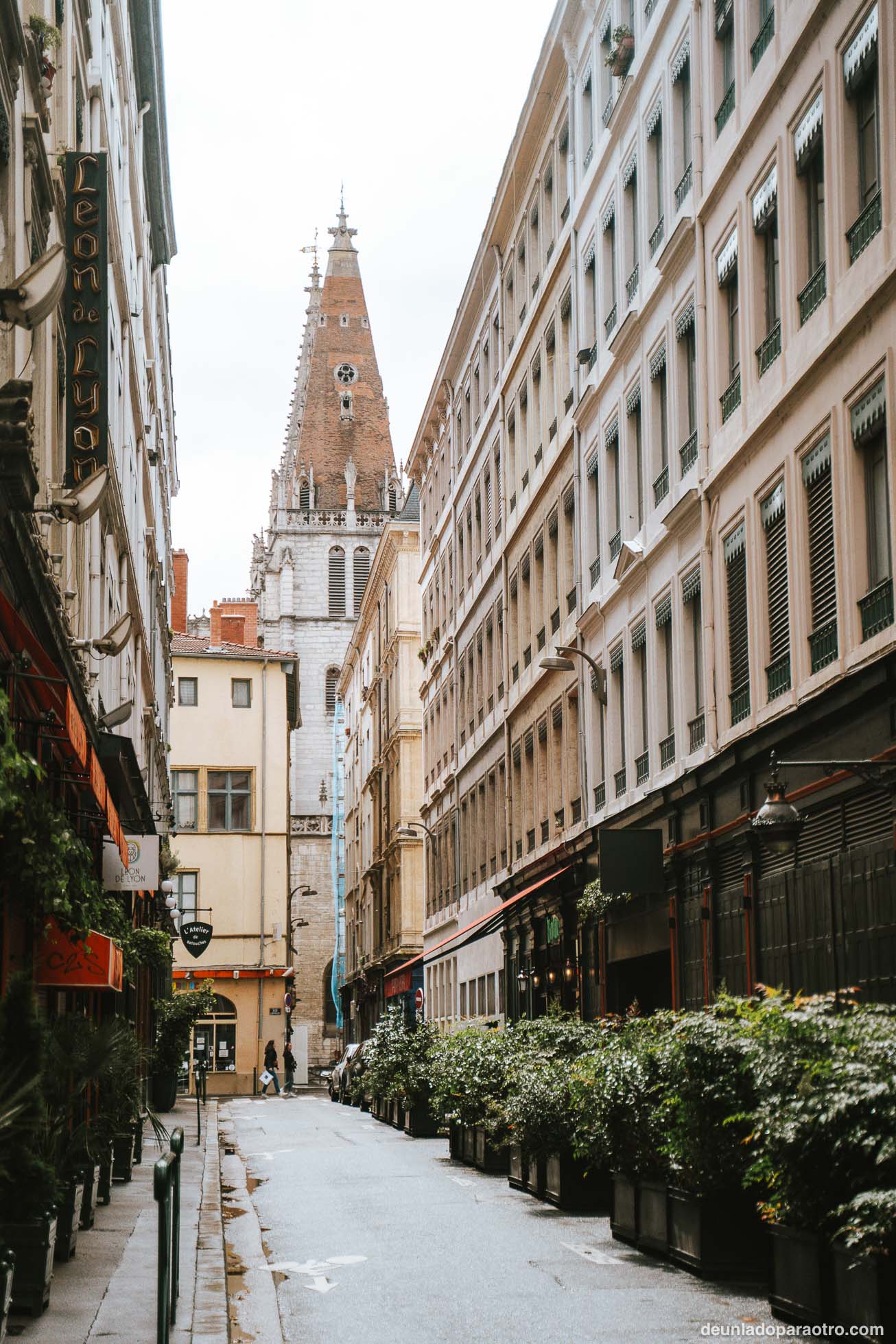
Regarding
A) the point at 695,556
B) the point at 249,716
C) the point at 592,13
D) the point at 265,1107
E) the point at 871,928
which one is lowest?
the point at 265,1107

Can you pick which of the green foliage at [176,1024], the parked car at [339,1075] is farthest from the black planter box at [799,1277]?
the parked car at [339,1075]

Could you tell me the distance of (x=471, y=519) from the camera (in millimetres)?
47188

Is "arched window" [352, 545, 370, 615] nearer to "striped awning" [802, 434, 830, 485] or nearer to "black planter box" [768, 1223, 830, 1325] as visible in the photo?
"striped awning" [802, 434, 830, 485]

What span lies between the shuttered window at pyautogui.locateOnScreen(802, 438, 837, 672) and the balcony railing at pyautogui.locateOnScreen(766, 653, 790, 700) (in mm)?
1051

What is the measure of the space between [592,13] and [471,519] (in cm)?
1795

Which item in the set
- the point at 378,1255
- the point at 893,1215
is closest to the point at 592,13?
the point at 378,1255

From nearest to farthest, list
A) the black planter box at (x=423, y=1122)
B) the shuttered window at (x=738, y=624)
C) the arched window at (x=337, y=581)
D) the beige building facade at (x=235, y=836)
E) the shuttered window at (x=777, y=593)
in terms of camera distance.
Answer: the shuttered window at (x=777, y=593) < the shuttered window at (x=738, y=624) < the black planter box at (x=423, y=1122) < the beige building facade at (x=235, y=836) < the arched window at (x=337, y=581)

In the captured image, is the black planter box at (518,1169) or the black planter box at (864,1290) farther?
the black planter box at (518,1169)

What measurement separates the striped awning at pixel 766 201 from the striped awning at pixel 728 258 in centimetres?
78

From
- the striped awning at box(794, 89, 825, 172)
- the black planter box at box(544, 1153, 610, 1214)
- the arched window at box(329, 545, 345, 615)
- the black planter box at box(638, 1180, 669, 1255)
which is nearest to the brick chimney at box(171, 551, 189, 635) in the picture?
the arched window at box(329, 545, 345, 615)

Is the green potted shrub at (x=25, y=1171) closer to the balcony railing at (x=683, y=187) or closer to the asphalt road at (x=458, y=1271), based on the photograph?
the asphalt road at (x=458, y=1271)

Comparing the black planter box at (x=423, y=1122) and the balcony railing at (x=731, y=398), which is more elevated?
the balcony railing at (x=731, y=398)

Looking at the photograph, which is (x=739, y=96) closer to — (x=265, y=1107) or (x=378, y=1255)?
(x=378, y=1255)

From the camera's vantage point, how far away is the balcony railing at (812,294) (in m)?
18.1
